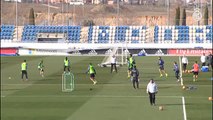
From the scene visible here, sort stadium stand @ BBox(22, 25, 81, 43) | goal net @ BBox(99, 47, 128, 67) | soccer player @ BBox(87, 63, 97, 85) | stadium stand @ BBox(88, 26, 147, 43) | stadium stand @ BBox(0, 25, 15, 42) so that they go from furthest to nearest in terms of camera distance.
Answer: stadium stand @ BBox(0, 25, 15, 42), stadium stand @ BBox(22, 25, 81, 43), stadium stand @ BBox(88, 26, 147, 43), goal net @ BBox(99, 47, 128, 67), soccer player @ BBox(87, 63, 97, 85)

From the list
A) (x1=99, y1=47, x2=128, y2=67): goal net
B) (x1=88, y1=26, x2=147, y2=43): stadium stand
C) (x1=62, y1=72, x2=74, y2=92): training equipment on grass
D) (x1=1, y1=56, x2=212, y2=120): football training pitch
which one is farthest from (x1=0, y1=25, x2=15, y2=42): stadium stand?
(x1=62, y1=72, x2=74, y2=92): training equipment on grass

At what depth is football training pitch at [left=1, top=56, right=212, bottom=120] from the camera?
29812 mm

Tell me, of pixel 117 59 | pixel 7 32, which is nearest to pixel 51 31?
pixel 7 32

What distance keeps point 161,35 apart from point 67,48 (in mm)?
16546

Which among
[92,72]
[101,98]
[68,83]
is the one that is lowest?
[101,98]

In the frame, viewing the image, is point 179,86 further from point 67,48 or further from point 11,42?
point 11,42

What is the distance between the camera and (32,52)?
80.1 m

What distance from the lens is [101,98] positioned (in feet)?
119

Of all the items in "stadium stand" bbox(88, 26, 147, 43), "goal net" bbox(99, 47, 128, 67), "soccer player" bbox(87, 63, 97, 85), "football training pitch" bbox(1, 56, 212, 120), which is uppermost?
"stadium stand" bbox(88, 26, 147, 43)

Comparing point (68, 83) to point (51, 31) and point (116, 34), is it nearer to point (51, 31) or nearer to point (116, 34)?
point (116, 34)

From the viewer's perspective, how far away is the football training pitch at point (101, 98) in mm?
29812

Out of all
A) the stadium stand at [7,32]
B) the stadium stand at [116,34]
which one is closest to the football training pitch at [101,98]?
the stadium stand at [116,34]

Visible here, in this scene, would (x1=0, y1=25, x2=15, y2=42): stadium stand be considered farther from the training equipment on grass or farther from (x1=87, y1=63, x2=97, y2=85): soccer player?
(x1=87, y1=63, x2=97, y2=85): soccer player

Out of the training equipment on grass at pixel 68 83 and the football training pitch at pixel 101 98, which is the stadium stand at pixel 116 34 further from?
the training equipment on grass at pixel 68 83
